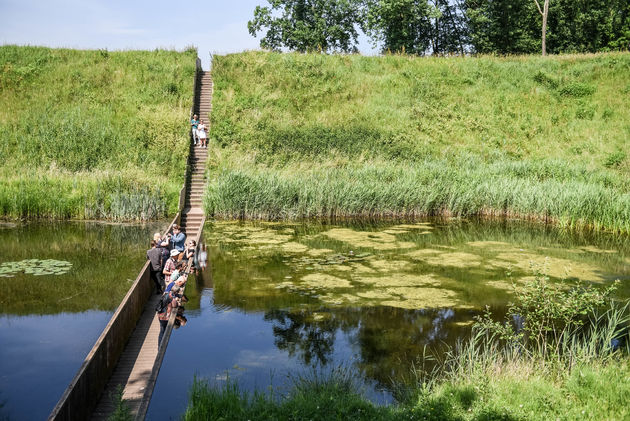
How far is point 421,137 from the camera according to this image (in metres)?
33.9

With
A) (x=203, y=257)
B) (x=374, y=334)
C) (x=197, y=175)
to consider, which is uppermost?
(x=197, y=175)

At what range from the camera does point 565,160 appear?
31453 mm

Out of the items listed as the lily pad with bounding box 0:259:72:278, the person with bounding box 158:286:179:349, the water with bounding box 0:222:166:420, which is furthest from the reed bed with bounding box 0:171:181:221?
the person with bounding box 158:286:179:349

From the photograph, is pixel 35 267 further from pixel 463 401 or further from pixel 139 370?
pixel 463 401

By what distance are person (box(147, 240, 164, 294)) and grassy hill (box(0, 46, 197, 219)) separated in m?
9.83

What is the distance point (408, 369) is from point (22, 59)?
35.5 metres

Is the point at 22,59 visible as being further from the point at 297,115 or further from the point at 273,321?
the point at 273,321

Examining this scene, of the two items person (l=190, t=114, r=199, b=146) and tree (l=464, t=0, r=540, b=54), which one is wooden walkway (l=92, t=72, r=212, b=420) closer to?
person (l=190, t=114, r=199, b=146)

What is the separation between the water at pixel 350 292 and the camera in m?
10.8

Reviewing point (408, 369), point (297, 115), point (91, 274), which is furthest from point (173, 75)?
point (408, 369)

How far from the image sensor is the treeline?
5228 cm

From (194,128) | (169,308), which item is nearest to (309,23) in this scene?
(194,128)

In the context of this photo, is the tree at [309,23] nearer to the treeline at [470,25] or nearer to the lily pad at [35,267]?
the treeline at [470,25]

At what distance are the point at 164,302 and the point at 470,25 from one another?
50.8 metres
